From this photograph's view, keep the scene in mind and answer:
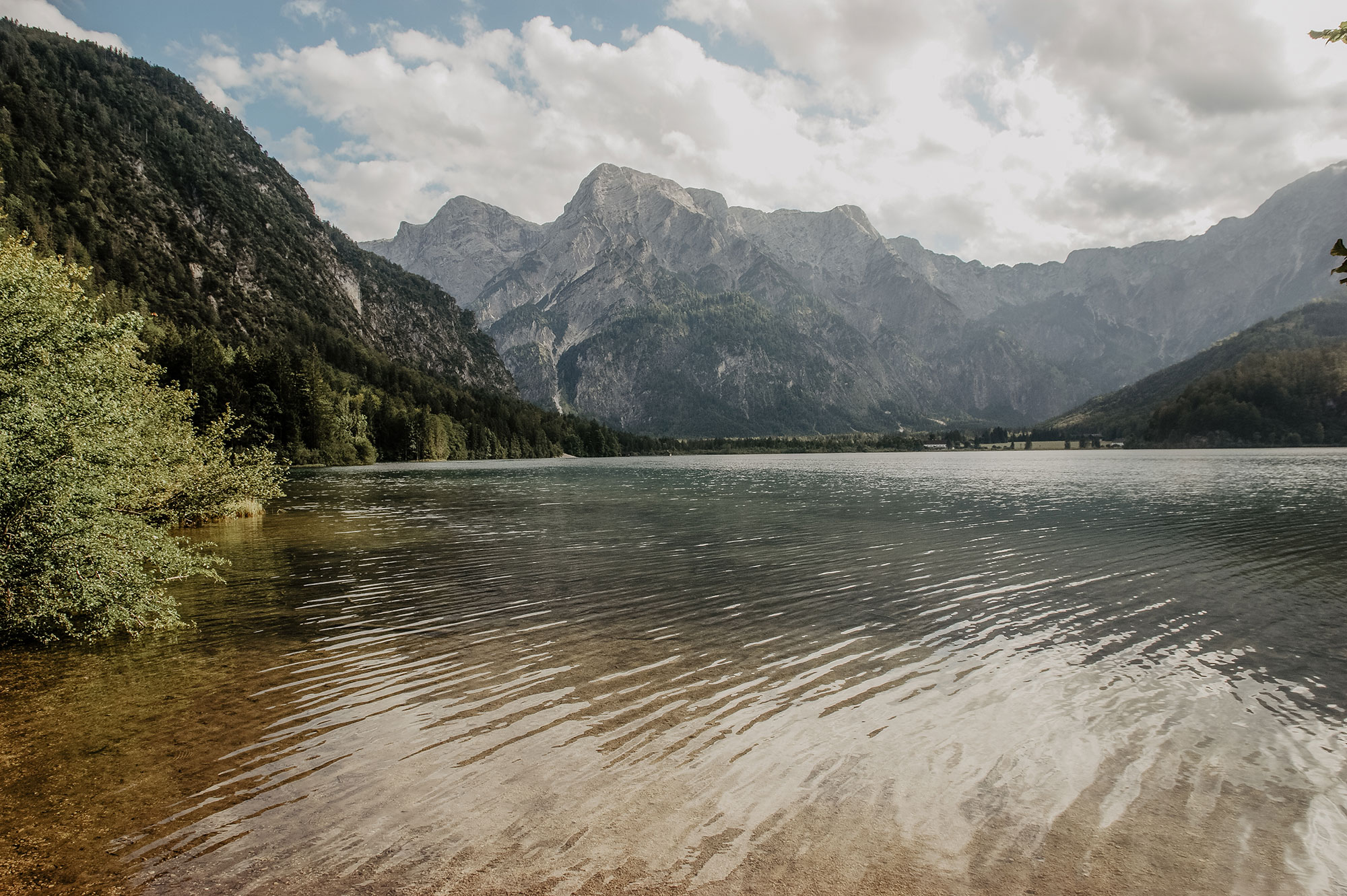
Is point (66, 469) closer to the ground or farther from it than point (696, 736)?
farther from it

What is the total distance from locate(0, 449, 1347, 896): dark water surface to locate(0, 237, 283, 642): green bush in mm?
1434

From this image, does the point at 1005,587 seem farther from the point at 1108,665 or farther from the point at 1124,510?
the point at 1124,510

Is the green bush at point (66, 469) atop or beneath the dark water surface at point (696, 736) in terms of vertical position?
atop

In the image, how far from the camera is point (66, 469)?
15.8 meters

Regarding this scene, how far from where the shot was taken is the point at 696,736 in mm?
12078

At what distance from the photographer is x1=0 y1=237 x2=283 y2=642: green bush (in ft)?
50.6

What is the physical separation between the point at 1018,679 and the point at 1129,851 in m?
7.52

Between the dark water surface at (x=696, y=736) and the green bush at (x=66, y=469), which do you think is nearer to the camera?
the dark water surface at (x=696, y=736)

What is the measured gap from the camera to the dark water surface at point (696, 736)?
325 inches

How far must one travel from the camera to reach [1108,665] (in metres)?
17.0

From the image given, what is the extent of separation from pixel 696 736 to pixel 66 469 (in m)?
16.3

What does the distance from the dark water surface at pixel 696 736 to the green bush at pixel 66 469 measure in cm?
143

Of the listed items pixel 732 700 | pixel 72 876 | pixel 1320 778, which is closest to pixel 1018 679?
pixel 1320 778

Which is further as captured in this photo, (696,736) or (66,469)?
(66,469)
